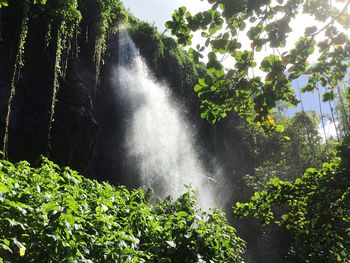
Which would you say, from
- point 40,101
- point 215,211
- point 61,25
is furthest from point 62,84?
point 215,211

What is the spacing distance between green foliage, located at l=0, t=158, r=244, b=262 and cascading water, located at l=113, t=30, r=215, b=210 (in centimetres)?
1293

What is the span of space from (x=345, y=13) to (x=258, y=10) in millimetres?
1130

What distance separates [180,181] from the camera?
778 inches

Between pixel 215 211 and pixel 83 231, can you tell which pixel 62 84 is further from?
pixel 83 231

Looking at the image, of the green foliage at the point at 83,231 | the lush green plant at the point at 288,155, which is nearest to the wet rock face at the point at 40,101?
the green foliage at the point at 83,231

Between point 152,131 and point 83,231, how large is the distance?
15.7m

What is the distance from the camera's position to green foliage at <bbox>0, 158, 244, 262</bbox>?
106 inches

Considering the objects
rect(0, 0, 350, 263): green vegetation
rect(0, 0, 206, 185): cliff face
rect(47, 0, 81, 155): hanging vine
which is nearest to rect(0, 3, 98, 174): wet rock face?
rect(0, 0, 206, 185): cliff face

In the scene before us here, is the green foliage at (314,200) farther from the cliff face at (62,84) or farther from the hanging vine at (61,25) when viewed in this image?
the hanging vine at (61,25)

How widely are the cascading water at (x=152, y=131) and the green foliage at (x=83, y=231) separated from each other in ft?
42.4

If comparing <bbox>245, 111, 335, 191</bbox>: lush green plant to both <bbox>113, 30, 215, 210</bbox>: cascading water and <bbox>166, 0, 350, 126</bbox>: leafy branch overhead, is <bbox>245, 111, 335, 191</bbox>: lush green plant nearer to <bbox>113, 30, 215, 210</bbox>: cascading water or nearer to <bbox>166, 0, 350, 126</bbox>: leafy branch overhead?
<bbox>113, 30, 215, 210</bbox>: cascading water

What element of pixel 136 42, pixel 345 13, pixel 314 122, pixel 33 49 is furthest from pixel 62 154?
pixel 314 122

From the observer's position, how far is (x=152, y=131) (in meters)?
18.8

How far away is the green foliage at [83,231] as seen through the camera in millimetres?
2688
